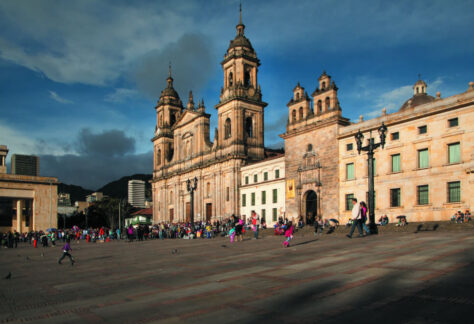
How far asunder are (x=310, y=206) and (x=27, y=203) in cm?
5207

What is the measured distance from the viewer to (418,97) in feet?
190

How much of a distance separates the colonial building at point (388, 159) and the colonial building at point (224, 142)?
11.9 m

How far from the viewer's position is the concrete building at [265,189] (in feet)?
162

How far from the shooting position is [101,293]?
9.54 m

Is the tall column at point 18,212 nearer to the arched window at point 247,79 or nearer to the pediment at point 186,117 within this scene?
the pediment at point 186,117

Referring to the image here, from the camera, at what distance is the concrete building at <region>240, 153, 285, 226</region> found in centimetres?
4928

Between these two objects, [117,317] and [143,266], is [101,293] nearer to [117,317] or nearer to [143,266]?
[117,317]

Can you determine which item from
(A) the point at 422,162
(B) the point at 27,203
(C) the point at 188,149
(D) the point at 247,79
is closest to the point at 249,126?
(D) the point at 247,79

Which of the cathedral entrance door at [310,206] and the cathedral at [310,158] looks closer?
the cathedral at [310,158]

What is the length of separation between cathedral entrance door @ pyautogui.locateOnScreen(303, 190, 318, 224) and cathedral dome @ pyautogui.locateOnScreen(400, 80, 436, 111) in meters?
22.2

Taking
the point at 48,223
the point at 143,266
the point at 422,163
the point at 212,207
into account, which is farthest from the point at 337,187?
the point at 48,223

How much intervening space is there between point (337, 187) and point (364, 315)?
116 ft

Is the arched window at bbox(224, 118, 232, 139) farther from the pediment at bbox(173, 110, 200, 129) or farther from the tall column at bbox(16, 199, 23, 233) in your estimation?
the tall column at bbox(16, 199, 23, 233)

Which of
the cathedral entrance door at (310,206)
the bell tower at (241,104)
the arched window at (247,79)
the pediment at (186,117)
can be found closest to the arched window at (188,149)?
the pediment at (186,117)
